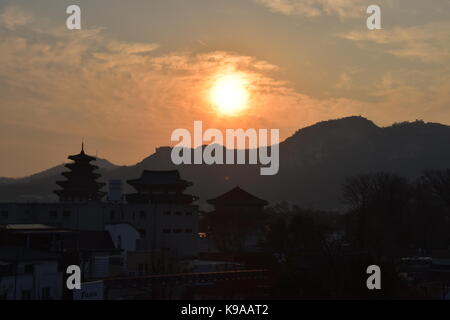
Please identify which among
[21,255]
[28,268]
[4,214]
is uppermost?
[4,214]

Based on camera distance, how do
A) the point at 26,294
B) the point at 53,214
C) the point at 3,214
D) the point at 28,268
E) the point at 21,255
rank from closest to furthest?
the point at 26,294
the point at 28,268
the point at 21,255
the point at 53,214
the point at 3,214

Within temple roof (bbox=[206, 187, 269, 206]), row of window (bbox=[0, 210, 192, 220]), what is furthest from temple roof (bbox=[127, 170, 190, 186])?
temple roof (bbox=[206, 187, 269, 206])

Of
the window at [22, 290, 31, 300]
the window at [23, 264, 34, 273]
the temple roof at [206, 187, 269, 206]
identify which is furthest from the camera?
the temple roof at [206, 187, 269, 206]

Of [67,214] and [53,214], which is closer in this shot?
[53,214]

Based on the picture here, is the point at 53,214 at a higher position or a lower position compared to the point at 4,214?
lower

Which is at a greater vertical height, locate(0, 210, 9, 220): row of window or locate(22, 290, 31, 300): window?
locate(0, 210, 9, 220): row of window

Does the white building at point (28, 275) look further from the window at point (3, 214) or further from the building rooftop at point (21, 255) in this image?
the window at point (3, 214)

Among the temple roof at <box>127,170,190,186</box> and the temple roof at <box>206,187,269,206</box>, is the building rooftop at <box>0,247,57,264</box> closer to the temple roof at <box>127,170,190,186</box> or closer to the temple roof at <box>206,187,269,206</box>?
the temple roof at <box>127,170,190,186</box>

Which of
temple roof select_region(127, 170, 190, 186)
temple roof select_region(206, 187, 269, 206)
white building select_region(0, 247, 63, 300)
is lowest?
white building select_region(0, 247, 63, 300)

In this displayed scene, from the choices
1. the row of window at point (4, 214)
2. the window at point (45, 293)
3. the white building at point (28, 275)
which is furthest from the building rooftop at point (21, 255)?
the row of window at point (4, 214)

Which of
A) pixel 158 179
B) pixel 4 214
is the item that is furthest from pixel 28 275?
pixel 158 179

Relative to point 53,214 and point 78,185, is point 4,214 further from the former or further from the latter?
point 78,185
